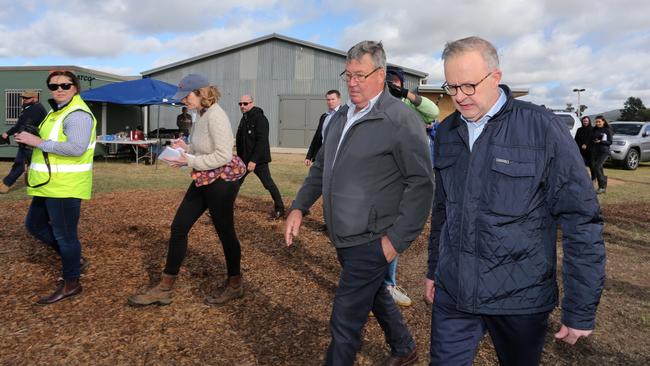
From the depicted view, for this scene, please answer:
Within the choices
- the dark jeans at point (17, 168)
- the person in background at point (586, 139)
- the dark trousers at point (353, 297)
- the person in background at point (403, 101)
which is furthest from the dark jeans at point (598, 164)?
the dark jeans at point (17, 168)

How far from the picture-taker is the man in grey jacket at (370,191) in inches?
102

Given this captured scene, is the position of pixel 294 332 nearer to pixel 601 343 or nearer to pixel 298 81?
pixel 601 343

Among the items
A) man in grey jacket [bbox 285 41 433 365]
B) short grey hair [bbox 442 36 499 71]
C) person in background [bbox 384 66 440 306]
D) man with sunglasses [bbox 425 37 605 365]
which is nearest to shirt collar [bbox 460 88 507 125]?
man with sunglasses [bbox 425 37 605 365]

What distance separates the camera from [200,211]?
419 centimetres

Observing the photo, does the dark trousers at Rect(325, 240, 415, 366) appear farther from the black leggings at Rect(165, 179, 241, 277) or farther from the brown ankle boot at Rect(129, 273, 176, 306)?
the brown ankle boot at Rect(129, 273, 176, 306)

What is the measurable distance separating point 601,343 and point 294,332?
89.0 inches

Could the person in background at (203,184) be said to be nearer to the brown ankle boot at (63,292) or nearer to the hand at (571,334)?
the brown ankle boot at (63,292)

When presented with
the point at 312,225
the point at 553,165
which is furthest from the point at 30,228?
the point at 553,165

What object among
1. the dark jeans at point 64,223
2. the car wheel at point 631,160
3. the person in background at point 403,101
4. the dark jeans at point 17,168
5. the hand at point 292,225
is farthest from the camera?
the car wheel at point 631,160

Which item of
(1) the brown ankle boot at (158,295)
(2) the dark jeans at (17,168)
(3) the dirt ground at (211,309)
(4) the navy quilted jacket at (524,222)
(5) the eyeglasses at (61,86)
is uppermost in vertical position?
(5) the eyeglasses at (61,86)

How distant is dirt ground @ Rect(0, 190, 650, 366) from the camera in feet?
11.3

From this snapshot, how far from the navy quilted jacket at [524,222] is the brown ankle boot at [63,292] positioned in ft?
11.3

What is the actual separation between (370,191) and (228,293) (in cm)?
221

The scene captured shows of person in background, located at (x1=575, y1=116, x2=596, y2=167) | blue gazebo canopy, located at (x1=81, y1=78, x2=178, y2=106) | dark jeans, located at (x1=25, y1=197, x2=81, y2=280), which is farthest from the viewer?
blue gazebo canopy, located at (x1=81, y1=78, x2=178, y2=106)
